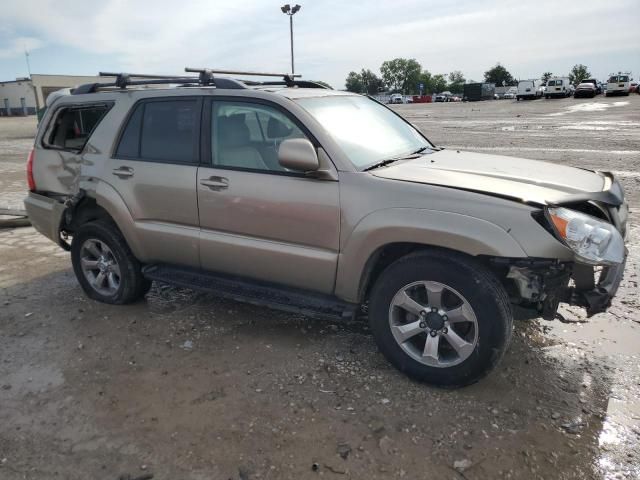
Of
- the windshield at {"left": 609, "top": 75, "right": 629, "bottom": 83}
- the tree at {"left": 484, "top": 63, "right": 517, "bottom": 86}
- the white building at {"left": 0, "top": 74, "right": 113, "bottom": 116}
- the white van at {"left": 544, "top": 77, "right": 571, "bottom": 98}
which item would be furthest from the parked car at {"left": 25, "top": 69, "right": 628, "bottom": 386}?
the tree at {"left": 484, "top": 63, "right": 517, "bottom": 86}

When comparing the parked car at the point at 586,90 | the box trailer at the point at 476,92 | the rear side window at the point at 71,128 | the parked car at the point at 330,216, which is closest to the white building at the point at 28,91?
the box trailer at the point at 476,92

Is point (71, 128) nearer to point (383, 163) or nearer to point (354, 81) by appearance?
point (383, 163)

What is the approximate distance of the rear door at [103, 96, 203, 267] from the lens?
4000 mm

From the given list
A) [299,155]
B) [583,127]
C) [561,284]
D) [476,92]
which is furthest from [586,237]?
[476,92]

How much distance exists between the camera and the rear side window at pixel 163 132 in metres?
4.03

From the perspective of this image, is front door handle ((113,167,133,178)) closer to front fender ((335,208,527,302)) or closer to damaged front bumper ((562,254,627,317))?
front fender ((335,208,527,302))

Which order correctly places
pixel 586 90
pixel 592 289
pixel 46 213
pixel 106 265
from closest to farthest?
1. pixel 592 289
2. pixel 106 265
3. pixel 46 213
4. pixel 586 90

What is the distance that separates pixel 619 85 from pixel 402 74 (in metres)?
97.6

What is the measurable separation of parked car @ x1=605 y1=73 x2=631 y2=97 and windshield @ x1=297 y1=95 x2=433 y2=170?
5236 cm

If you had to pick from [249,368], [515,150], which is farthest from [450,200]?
[515,150]

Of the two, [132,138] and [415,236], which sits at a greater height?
[132,138]

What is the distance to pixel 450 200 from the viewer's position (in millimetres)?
3012

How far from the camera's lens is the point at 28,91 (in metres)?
69.1

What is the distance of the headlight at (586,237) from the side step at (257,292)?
4.38 feet
